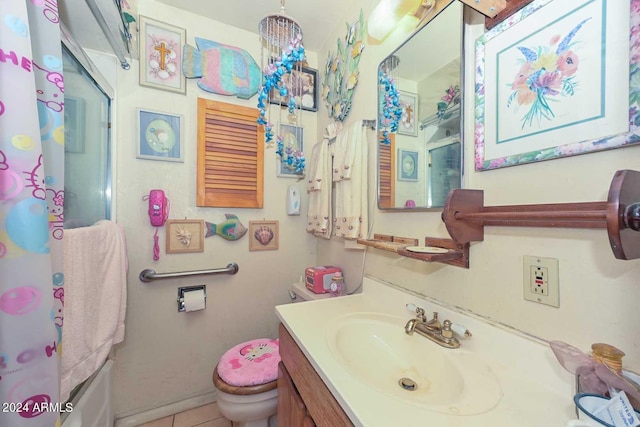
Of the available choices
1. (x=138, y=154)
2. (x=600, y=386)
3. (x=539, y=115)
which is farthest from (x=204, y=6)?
(x=600, y=386)

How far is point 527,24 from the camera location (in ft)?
2.07

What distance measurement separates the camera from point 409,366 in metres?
0.78

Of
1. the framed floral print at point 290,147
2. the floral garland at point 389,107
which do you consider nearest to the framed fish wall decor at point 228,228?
the framed floral print at point 290,147

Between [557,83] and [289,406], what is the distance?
4.12ft

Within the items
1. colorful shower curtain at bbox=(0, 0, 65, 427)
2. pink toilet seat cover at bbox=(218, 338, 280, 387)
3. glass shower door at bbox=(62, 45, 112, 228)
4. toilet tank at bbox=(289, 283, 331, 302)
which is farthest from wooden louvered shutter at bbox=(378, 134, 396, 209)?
glass shower door at bbox=(62, 45, 112, 228)

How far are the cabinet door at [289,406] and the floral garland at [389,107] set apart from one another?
1.09m

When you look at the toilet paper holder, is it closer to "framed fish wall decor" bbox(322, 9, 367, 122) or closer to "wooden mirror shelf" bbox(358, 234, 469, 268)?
"wooden mirror shelf" bbox(358, 234, 469, 268)

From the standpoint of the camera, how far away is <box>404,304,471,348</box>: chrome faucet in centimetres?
75

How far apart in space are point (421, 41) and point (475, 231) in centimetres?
78

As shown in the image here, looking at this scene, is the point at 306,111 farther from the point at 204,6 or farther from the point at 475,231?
the point at 475,231

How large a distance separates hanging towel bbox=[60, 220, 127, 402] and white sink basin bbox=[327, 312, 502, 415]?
0.91 meters

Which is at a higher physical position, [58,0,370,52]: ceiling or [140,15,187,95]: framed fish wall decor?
[58,0,370,52]: ceiling

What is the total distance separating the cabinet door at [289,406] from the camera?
755 mm

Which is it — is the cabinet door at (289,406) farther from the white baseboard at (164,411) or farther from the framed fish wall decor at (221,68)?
the framed fish wall decor at (221,68)
